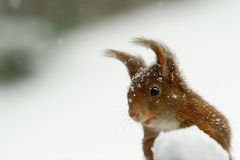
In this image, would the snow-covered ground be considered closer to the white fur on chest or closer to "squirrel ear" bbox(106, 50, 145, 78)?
"squirrel ear" bbox(106, 50, 145, 78)

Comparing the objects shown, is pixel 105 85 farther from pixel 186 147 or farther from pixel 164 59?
pixel 186 147

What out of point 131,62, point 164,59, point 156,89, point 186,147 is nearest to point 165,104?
point 156,89

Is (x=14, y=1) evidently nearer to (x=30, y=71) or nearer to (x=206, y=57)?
(x=30, y=71)

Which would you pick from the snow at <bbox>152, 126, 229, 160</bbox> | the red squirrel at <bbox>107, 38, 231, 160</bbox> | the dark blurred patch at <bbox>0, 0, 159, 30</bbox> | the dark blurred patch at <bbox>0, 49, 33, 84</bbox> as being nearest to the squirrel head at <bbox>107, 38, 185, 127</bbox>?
the red squirrel at <bbox>107, 38, 231, 160</bbox>

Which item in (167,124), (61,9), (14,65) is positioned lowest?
(167,124)

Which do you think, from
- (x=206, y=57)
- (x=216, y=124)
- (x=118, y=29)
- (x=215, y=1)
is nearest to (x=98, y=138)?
(x=206, y=57)

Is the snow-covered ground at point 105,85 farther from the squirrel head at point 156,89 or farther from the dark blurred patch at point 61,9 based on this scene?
the squirrel head at point 156,89
